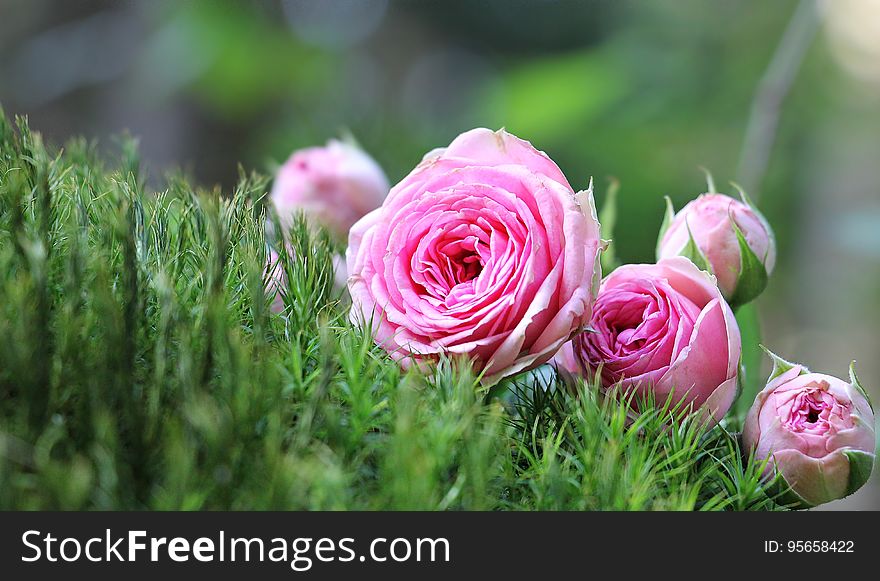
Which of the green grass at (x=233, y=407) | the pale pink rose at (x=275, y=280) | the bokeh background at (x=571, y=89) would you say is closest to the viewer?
→ the green grass at (x=233, y=407)

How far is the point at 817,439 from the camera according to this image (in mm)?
341

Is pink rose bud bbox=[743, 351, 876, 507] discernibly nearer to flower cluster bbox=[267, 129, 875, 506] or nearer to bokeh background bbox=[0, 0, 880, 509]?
flower cluster bbox=[267, 129, 875, 506]

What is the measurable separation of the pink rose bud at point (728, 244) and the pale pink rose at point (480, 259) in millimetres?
92

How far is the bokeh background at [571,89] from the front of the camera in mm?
1894

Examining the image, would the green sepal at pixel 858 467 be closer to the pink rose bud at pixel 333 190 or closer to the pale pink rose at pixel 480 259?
the pale pink rose at pixel 480 259

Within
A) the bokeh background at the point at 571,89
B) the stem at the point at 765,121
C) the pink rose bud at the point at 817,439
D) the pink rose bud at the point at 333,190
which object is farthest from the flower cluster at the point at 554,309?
the bokeh background at the point at 571,89

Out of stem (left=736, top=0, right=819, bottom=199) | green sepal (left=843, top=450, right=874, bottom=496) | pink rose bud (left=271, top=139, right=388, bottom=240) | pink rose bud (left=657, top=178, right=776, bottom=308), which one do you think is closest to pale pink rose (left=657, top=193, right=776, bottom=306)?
pink rose bud (left=657, top=178, right=776, bottom=308)

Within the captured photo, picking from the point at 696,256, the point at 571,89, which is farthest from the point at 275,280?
the point at 571,89

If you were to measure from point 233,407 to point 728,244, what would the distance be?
10.1 inches

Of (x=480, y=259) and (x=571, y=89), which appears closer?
(x=480, y=259)

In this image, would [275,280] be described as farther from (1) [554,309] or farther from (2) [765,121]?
(2) [765,121]
